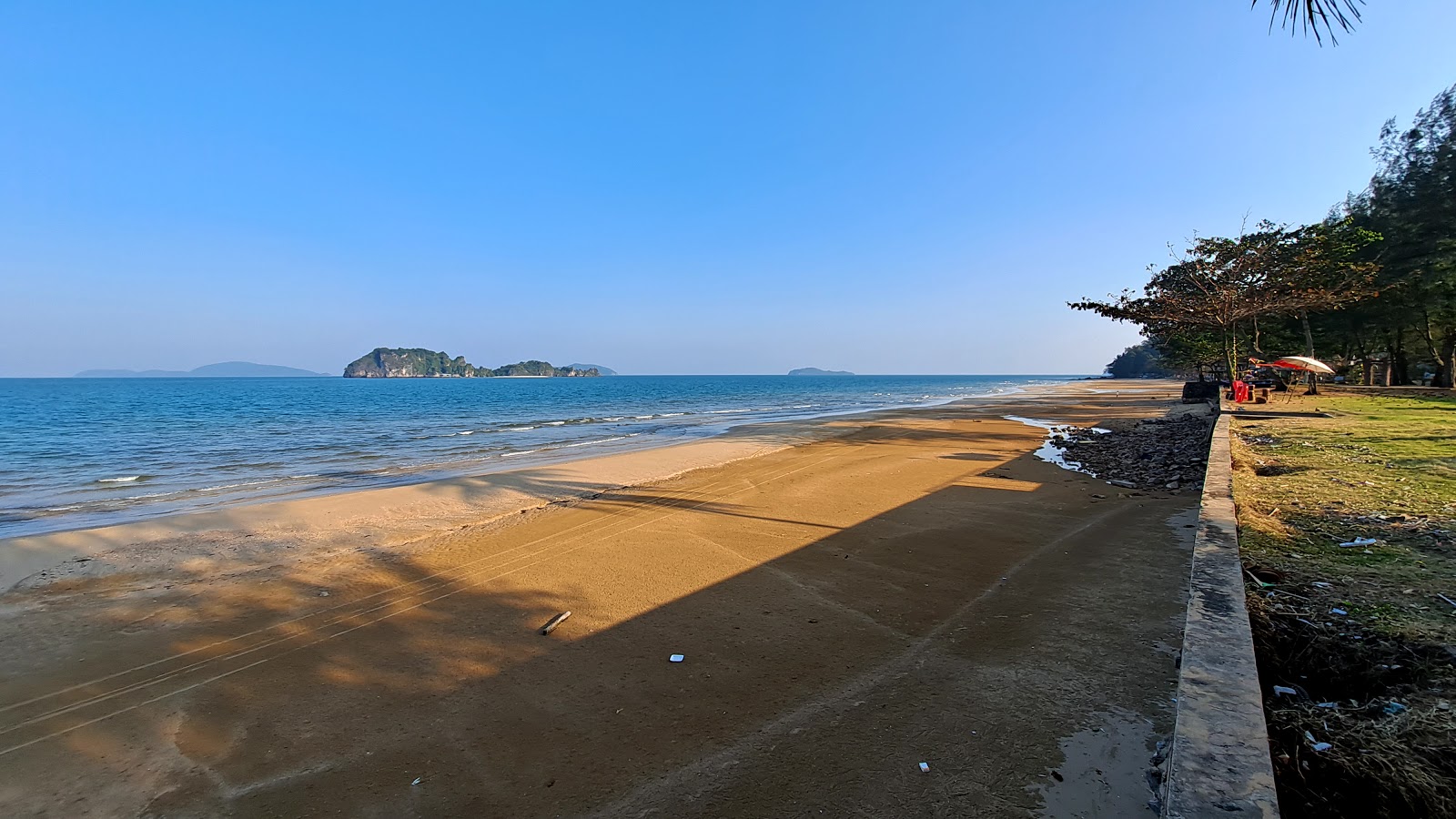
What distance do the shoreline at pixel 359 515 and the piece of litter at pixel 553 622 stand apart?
3.74 meters

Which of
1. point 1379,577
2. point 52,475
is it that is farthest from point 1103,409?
point 52,475

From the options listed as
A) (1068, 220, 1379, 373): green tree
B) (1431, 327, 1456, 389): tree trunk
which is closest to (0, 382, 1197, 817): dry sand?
(1068, 220, 1379, 373): green tree

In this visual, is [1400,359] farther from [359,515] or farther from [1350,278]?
[359,515]

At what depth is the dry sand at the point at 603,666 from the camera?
2.95m

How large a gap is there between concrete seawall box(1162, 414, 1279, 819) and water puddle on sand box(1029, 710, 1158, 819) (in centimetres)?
17

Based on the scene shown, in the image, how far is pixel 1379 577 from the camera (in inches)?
159

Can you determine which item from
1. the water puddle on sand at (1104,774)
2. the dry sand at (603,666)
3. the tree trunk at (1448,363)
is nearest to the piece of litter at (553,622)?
the dry sand at (603,666)

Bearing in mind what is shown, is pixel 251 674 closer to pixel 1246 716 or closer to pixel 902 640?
pixel 902 640

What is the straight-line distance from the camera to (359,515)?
9312mm

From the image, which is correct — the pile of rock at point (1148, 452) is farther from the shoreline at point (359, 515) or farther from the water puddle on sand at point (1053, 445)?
the shoreline at point (359, 515)

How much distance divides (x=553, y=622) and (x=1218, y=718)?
14.1 feet

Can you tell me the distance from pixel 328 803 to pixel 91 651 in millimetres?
3644

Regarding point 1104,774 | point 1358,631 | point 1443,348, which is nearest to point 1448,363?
point 1443,348

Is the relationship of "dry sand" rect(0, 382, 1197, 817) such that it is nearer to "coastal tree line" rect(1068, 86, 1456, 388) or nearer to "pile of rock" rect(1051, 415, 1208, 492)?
"pile of rock" rect(1051, 415, 1208, 492)
